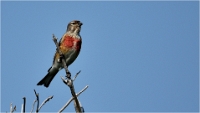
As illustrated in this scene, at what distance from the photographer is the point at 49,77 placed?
29.9 ft

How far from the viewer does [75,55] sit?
8719mm

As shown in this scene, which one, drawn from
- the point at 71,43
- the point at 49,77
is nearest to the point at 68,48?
the point at 71,43

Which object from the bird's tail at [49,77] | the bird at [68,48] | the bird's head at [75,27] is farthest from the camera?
the bird's head at [75,27]

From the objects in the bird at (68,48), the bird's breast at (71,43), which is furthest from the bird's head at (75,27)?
the bird's breast at (71,43)

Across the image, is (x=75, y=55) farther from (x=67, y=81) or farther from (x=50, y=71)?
(x=67, y=81)

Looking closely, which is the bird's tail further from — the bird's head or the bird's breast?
the bird's head

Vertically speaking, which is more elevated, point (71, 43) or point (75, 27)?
point (75, 27)

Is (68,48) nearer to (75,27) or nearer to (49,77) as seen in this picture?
(75,27)

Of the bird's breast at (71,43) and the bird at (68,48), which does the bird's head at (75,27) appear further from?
the bird's breast at (71,43)

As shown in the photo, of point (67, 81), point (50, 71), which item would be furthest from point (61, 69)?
point (67, 81)

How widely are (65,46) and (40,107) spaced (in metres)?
Result: 4.29

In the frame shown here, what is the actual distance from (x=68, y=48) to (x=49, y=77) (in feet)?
3.18

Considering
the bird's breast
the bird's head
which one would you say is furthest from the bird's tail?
the bird's head

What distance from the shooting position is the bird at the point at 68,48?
8.62m
